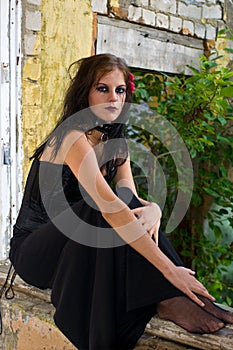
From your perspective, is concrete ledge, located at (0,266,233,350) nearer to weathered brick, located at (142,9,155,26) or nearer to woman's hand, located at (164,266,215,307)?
woman's hand, located at (164,266,215,307)

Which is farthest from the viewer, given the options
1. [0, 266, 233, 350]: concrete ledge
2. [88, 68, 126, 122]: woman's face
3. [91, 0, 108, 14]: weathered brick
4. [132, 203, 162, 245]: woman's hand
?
[91, 0, 108, 14]: weathered brick

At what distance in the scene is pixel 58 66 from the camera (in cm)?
288

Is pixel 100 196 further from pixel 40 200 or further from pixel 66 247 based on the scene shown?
pixel 40 200

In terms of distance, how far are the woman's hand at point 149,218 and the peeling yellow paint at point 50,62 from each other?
0.98 meters

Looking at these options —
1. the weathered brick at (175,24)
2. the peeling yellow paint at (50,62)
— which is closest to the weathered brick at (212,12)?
the weathered brick at (175,24)

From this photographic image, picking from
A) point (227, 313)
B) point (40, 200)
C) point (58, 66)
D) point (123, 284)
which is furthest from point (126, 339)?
point (58, 66)

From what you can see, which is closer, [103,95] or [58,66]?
[103,95]

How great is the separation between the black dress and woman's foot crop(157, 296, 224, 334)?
0.05 meters

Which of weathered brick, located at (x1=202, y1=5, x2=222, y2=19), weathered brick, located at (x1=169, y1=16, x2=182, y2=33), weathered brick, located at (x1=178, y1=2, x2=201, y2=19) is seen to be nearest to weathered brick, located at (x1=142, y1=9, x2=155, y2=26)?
weathered brick, located at (x1=169, y1=16, x2=182, y2=33)

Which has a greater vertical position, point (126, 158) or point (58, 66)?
point (58, 66)

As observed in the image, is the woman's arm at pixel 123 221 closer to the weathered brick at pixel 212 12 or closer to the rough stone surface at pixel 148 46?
the rough stone surface at pixel 148 46

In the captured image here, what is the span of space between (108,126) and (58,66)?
2.89 ft

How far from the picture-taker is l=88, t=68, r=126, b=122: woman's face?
6.78 feet

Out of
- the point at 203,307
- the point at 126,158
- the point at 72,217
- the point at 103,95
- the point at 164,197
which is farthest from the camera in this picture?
the point at 164,197
